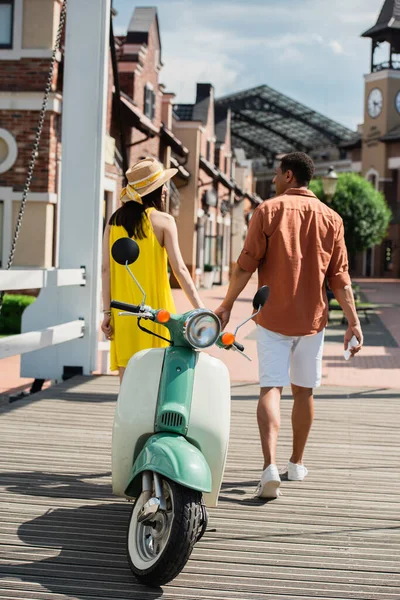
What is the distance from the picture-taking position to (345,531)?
14.5ft

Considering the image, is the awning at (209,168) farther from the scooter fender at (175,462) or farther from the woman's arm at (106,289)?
A: the scooter fender at (175,462)

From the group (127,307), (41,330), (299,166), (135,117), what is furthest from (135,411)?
(135,117)

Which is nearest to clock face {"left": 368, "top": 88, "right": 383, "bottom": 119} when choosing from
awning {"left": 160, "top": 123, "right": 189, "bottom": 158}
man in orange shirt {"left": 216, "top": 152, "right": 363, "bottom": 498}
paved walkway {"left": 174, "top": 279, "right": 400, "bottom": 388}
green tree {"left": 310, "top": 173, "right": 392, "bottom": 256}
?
green tree {"left": 310, "top": 173, "right": 392, "bottom": 256}

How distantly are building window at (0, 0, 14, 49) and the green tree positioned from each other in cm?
1944

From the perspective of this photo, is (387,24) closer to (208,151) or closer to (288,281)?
(208,151)

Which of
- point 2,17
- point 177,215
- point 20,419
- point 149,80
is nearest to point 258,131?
point 177,215

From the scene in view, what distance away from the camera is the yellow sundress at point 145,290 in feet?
16.4

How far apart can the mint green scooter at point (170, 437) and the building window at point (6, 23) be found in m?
12.8

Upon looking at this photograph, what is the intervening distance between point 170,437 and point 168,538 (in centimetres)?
48

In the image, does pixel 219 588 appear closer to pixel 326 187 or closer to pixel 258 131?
Result: pixel 326 187

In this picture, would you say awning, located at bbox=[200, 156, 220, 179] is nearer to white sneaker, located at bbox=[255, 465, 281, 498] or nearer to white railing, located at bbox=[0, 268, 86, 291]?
white railing, located at bbox=[0, 268, 86, 291]

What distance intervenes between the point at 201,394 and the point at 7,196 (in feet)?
41.8

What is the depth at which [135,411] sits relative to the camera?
404cm

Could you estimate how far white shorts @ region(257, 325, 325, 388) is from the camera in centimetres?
504
